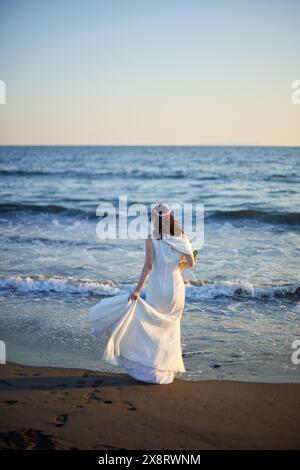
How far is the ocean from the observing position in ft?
20.6

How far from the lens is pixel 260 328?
728 cm

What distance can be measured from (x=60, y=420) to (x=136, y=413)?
66 centimetres

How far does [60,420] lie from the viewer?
14.6 ft

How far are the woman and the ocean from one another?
0.46 m

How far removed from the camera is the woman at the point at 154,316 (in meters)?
5.33

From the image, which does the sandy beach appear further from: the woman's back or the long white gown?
the woman's back

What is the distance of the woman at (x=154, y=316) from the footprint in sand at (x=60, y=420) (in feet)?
2.68

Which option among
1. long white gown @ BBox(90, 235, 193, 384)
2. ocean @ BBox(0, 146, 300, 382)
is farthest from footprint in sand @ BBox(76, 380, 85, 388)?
ocean @ BBox(0, 146, 300, 382)

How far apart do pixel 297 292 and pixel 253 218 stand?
9436 mm

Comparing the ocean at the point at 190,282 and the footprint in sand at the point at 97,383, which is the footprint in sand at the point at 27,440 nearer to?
the footprint in sand at the point at 97,383

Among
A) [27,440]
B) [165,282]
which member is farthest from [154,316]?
[27,440]

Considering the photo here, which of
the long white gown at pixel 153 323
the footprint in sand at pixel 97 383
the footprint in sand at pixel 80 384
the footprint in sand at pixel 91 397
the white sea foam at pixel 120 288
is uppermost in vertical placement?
the long white gown at pixel 153 323

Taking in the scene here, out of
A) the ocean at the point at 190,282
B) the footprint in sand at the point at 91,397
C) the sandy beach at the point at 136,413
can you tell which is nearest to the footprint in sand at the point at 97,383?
the sandy beach at the point at 136,413

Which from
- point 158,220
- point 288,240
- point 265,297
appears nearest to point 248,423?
point 158,220
